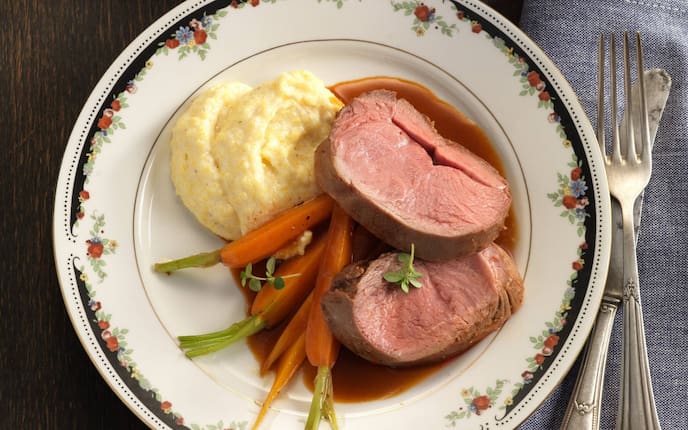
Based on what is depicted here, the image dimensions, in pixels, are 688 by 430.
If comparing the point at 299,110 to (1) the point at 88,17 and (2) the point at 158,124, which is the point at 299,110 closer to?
Result: (2) the point at 158,124

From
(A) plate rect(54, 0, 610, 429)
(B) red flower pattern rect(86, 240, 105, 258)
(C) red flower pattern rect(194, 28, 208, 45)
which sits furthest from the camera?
(C) red flower pattern rect(194, 28, 208, 45)

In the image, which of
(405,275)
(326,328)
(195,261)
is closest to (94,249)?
(195,261)

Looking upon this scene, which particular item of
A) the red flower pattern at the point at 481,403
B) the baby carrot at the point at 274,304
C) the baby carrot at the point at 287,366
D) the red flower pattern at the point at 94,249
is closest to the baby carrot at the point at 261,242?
the baby carrot at the point at 274,304

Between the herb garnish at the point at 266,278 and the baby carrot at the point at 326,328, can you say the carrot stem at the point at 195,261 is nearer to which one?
the herb garnish at the point at 266,278

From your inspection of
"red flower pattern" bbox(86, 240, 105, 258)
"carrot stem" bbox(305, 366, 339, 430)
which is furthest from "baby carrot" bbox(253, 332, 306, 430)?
"red flower pattern" bbox(86, 240, 105, 258)

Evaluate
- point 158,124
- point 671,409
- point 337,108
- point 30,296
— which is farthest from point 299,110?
point 671,409

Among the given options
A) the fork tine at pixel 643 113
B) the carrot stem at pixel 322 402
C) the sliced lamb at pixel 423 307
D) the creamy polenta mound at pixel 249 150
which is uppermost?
the fork tine at pixel 643 113

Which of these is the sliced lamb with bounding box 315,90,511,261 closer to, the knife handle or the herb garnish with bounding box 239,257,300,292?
the herb garnish with bounding box 239,257,300,292
